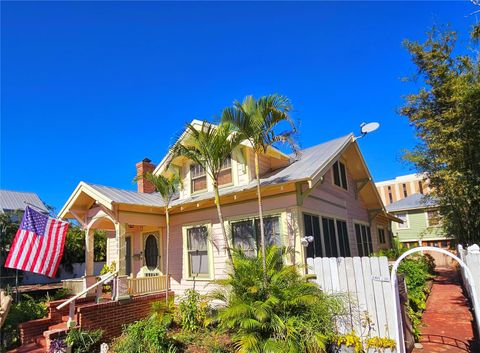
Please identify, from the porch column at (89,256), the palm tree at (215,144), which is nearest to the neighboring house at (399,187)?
the porch column at (89,256)

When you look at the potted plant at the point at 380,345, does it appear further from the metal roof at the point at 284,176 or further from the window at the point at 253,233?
the metal roof at the point at 284,176

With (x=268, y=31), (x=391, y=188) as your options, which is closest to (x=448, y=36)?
(x=268, y=31)

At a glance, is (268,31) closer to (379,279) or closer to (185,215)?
(185,215)

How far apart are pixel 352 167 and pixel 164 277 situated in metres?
8.88

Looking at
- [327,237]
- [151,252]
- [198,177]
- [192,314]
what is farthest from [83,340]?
[327,237]

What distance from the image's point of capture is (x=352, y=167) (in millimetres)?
14250

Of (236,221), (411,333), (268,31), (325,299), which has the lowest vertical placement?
(411,333)

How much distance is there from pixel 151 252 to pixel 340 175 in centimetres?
790

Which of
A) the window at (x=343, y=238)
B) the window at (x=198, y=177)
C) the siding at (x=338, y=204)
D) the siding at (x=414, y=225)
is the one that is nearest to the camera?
the siding at (x=338, y=204)

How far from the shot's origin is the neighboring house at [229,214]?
9250 mm

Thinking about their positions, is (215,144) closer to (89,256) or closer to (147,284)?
(147,284)

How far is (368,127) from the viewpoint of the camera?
12188 millimetres

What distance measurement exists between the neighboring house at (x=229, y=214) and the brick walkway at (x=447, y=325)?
307 cm

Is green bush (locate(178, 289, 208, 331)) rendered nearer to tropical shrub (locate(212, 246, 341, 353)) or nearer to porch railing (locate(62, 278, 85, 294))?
tropical shrub (locate(212, 246, 341, 353))
